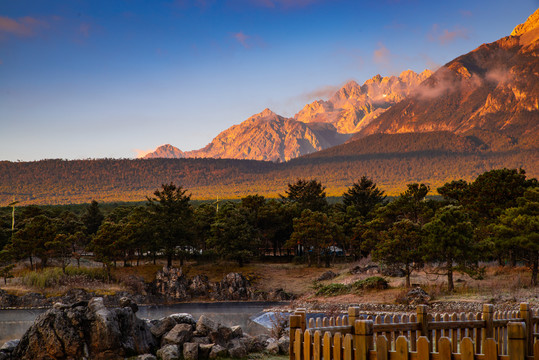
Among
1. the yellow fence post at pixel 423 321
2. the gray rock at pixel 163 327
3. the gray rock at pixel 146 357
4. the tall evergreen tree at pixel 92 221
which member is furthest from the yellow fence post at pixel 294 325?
the tall evergreen tree at pixel 92 221

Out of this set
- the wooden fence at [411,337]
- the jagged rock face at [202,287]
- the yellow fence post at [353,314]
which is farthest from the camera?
the jagged rock face at [202,287]

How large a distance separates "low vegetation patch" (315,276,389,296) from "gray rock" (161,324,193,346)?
2454 cm

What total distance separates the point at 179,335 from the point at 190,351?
1122mm

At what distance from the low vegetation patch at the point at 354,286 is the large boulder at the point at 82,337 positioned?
986 inches

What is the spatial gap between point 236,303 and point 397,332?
3719cm

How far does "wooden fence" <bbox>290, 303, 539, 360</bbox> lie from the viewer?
577cm

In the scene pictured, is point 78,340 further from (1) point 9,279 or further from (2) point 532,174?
(2) point 532,174

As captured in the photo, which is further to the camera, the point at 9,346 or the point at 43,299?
the point at 43,299

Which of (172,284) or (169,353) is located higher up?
(169,353)

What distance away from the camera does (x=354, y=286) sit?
133 ft

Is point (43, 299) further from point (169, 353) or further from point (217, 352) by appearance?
point (217, 352)

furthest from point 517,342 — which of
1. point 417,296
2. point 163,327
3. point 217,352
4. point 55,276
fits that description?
point 55,276

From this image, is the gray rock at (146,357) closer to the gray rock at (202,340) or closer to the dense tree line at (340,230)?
the gray rock at (202,340)

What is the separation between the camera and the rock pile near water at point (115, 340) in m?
15.6
